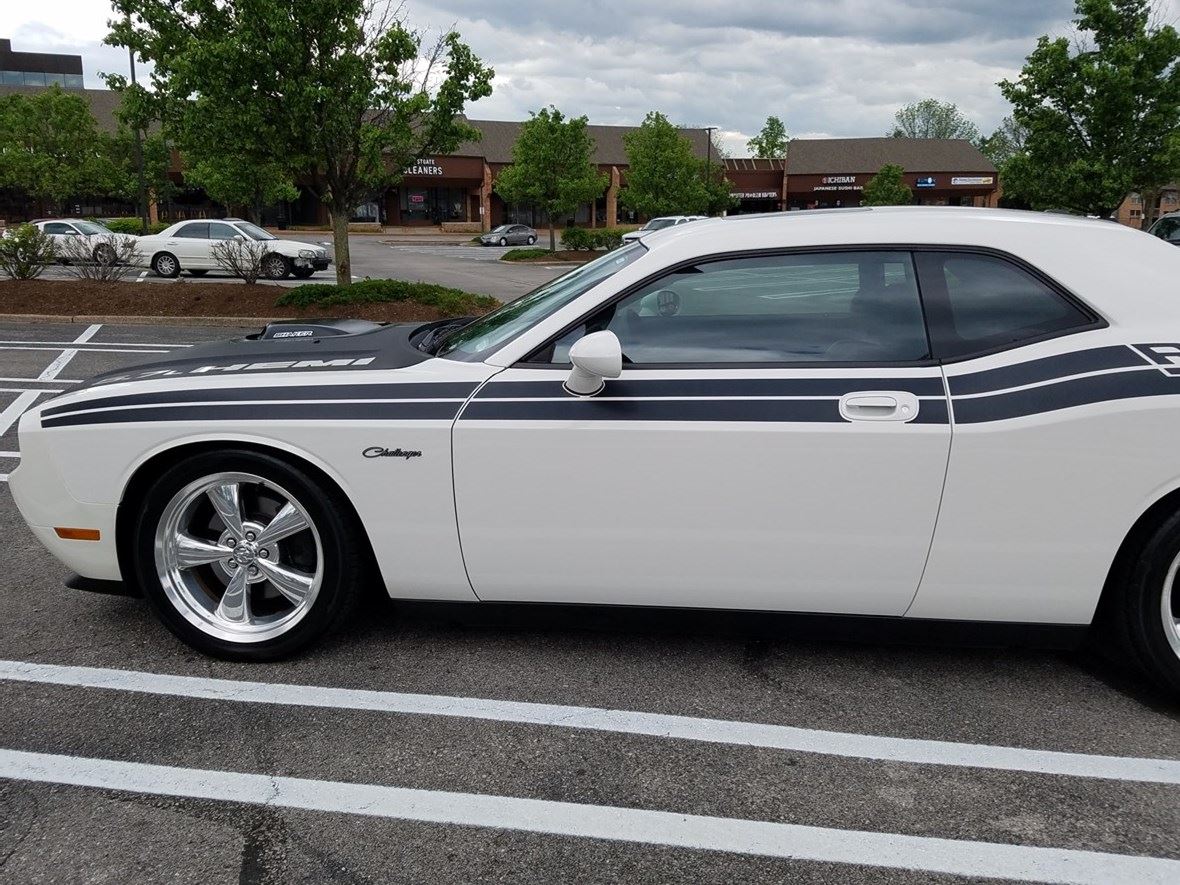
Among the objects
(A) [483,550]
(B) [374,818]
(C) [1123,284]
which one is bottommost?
(B) [374,818]

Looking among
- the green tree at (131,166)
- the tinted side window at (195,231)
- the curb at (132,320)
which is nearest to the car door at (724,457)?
the curb at (132,320)

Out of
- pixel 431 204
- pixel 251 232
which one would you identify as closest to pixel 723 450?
pixel 251 232

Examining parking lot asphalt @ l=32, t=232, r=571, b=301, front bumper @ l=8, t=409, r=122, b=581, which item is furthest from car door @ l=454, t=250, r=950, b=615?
parking lot asphalt @ l=32, t=232, r=571, b=301

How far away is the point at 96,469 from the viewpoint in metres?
3.39

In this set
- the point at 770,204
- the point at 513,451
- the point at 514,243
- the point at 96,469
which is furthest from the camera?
the point at 770,204

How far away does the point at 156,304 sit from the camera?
14.7 m

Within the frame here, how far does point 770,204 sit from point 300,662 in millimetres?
72403

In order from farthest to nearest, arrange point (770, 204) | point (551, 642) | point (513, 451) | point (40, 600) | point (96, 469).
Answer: point (770, 204), point (40, 600), point (551, 642), point (96, 469), point (513, 451)

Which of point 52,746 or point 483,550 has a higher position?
point 483,550

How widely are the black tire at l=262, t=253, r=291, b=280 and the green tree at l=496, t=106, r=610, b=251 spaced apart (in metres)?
19.4

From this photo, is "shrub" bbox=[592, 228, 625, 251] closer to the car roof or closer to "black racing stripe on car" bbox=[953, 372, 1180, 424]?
the car roof

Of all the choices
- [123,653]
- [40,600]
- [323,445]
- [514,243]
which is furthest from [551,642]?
[514,243]

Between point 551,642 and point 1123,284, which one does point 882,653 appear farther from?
point 1123,284

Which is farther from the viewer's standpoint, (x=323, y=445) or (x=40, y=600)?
(x=40, y=600)
